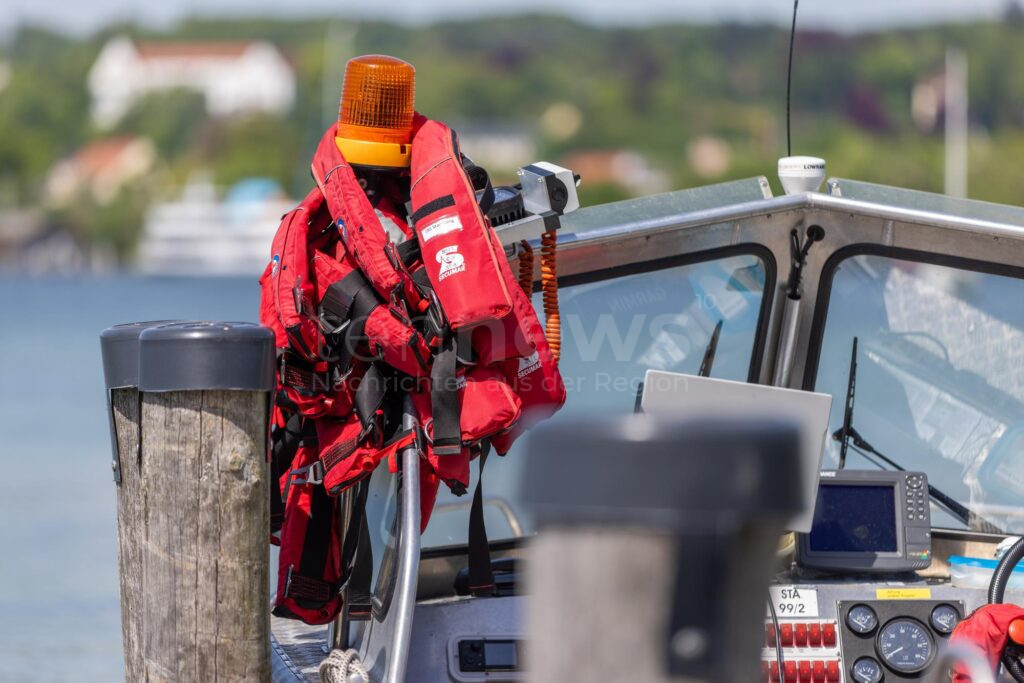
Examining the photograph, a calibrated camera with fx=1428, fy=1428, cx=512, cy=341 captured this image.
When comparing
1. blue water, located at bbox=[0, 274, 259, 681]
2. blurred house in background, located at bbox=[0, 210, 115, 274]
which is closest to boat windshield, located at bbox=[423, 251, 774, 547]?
blue water, located at bbox=[0, 274, 259, 681]

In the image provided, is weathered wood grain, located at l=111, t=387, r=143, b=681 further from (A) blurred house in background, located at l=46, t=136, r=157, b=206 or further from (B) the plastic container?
(A) blurred house in background, located at l=46, t=136, r=157, b=206

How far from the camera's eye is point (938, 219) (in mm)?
4449

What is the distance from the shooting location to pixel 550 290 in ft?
13.6

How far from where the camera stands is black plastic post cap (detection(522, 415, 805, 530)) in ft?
6.09

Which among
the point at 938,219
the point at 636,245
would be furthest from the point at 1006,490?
the point at 636,245

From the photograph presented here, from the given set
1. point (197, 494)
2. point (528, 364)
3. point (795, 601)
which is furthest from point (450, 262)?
point (795, 601)

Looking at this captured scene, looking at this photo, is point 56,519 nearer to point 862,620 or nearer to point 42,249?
point 862,620

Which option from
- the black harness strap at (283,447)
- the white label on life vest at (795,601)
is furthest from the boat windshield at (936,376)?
the black harness strap at (283,447)

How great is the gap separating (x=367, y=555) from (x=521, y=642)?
1.82ft

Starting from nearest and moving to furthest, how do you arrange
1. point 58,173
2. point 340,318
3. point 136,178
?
point 340,318 < point 136,178 < point 58,173

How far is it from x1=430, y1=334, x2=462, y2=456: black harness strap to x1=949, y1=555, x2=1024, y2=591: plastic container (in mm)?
1765

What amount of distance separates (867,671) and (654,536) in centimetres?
261

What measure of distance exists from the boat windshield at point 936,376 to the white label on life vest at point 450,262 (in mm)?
1681

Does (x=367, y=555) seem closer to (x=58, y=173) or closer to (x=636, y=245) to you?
(x=636, y=245)
